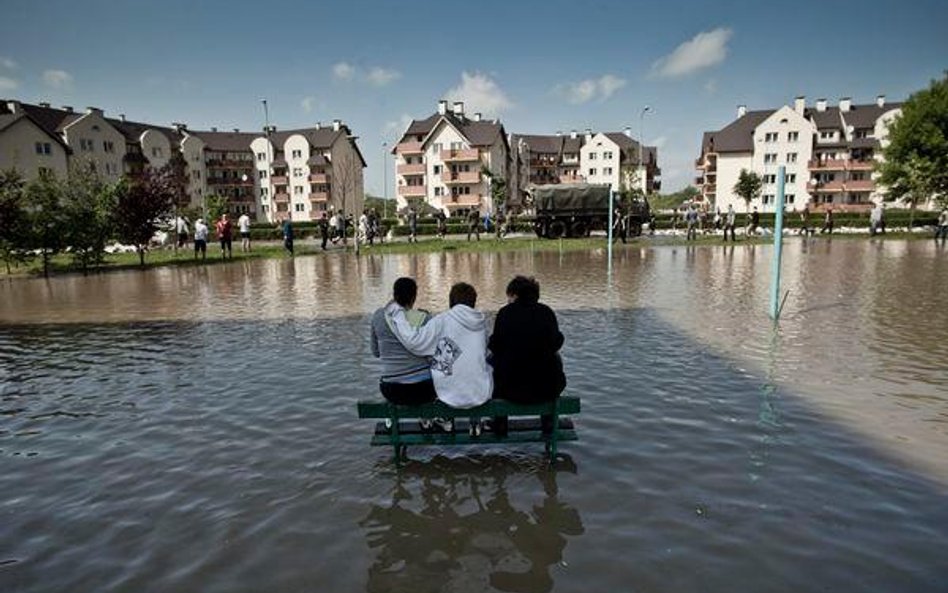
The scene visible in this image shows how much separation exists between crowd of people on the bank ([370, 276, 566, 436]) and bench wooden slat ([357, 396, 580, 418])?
6 cm

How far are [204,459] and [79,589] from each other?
2060mm

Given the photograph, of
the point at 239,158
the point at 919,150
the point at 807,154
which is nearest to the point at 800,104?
the point at 807,154

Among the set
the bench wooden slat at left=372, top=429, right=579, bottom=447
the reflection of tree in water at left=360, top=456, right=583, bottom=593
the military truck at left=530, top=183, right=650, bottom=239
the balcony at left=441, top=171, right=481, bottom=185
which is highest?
the balcony at left=441, top=171, right=481, bottom=185

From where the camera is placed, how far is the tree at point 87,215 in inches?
999

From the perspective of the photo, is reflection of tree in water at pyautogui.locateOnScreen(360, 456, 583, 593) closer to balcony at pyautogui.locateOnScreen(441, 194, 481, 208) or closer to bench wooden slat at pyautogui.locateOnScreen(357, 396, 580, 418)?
bench wooden slat at pyautogui.locateOnScreen(357, 396, 580, 418)

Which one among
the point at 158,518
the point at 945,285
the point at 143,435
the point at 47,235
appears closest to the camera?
the point at 158,518

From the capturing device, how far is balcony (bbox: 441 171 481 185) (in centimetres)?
8062

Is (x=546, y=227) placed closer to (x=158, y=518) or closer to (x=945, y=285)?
(x=945, y=285)

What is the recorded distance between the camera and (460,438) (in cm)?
555

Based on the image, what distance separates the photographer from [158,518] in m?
4.91

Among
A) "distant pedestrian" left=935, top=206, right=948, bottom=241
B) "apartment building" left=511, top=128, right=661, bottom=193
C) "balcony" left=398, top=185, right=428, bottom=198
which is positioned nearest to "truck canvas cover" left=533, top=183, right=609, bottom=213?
"distant pedestrian" left=935, top=206, right=948, bottom=241

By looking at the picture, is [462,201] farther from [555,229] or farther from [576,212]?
[576,212]

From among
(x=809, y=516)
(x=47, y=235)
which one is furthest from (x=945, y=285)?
(x=47, y=235)

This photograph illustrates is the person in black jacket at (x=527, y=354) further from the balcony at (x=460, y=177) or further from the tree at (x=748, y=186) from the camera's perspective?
the balcony at (x=460, y=177)
